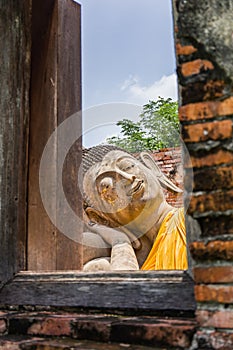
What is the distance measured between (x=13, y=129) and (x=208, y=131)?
924 millimetres

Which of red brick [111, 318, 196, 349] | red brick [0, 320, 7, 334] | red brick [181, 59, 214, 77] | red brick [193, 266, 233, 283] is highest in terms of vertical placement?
red brick [181, 59, 214, 77]

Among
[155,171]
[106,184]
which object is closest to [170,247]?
[106,184]

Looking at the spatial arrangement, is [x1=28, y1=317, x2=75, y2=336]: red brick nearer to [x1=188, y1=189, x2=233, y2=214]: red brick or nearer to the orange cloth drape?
[x1=188, y1=189, x2=233, y2=214]: red brick

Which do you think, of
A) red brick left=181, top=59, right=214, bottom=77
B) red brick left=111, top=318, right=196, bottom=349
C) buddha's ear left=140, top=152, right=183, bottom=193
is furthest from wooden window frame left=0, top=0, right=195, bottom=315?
buddha's ear left=140, top=152, right=183, bottom=193

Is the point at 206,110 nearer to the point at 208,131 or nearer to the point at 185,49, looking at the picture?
the point at 208,131

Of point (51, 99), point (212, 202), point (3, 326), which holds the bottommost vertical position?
point (3, 326)

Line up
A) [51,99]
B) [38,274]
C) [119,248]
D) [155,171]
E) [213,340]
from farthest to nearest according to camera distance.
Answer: [155,171]
[119,248]
[51,99]
[38,274]
[213,340]

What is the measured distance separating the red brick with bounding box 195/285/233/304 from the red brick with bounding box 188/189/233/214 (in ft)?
0.62

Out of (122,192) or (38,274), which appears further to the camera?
(122,192)

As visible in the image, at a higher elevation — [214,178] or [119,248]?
[214,178]

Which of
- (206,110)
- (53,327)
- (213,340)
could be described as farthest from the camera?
(53,327)

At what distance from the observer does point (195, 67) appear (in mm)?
1174

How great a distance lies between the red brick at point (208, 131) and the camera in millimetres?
1120

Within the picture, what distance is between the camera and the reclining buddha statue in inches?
119
